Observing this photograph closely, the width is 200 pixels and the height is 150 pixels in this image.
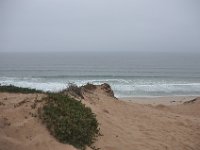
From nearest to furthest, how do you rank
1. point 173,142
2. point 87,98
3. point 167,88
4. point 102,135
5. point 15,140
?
1. point 15,140
2. point 102,135
3. point 173,142
4. point 87,98
5. point 167,88

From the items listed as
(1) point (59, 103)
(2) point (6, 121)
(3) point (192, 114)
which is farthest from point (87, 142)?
(3) point (192, 114)

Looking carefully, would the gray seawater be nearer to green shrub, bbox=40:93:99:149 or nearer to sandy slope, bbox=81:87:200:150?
sandy slope, bbox=81:87:200:150

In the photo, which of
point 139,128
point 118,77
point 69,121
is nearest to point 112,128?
point 139,128

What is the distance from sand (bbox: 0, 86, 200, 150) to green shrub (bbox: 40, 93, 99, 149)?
0.72 ft

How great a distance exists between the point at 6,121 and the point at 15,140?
0.90 meters

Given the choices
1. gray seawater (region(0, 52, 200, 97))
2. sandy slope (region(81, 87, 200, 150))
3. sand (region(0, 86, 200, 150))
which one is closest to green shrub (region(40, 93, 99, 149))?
sand (region(0, 86, 200, 150))

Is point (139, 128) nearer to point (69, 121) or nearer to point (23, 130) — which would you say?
point (69, 121)

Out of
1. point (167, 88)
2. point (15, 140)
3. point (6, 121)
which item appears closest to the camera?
point (15, 140)

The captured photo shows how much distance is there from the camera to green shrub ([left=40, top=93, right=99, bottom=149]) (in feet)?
28.1

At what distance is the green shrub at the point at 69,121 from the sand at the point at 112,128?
0.22 meters

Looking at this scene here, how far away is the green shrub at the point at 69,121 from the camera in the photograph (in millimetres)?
8578

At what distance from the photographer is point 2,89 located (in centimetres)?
1223

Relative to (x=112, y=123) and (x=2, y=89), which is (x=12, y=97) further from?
(x=112, y=123)

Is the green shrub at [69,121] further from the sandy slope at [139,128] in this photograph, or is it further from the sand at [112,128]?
the sandy slope at [139,128]
